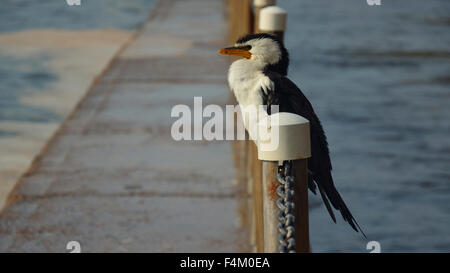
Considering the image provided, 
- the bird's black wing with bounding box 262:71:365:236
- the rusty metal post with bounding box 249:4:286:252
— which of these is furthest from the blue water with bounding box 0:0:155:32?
the bird's black wing with bounding box 262:71:365:236

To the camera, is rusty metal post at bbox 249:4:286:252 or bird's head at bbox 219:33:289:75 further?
rusty metal post at bbox 249:4:286:252

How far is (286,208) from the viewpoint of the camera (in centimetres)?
267

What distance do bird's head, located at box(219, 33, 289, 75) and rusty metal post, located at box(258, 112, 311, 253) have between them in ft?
3.90

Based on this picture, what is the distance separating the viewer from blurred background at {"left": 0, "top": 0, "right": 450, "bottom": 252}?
7129 mm

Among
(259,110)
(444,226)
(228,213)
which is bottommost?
(444,226)

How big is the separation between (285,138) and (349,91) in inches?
383

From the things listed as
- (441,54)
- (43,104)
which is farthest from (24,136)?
(441,54)

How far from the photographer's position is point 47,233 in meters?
5.59

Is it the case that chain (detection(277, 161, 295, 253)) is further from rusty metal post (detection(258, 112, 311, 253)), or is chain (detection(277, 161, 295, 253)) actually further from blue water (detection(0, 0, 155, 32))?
blue water (detection(0, 0, 155, 32))

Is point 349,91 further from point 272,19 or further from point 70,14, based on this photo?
point 70,14

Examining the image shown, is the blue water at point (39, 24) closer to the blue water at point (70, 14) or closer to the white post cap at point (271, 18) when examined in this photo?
the blue water at point (70, 14)

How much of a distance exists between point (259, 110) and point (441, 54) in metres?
12.7

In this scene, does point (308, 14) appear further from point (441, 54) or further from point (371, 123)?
point (371, 123)

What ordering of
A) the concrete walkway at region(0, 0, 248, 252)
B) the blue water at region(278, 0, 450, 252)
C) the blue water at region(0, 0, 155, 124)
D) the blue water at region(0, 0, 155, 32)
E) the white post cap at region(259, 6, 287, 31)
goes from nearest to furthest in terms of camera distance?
the concrete walkway at region(0, 0, 248, 252), the white post cap at region(259, 6, 287, 31), the blue water at region(278, 0, 450, 252), the blue water at region(0, 0, 155, 124), the blue water at region(0, 0, 155, 32)
